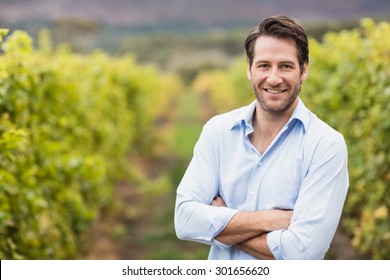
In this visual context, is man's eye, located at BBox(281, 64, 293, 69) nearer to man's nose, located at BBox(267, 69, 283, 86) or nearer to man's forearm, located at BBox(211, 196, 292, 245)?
man's nose, located at BBox(267, 69, 283, 86)

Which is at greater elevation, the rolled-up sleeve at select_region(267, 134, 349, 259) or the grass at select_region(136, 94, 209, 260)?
the rolled-up sleeve at select_region(267, 134, 349, 259)

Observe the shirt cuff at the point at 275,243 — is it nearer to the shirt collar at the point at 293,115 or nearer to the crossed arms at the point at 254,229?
the crossed arms at the point at 254,229

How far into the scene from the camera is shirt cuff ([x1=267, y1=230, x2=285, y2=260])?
2.29 meters

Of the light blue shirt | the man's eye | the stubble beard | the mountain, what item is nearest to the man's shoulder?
the light blue shirt

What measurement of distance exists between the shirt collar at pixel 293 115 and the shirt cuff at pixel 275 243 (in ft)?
1.39

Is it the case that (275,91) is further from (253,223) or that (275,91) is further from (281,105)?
(253,223)

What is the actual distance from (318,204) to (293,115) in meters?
0.36

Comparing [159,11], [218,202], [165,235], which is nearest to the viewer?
[218,202]

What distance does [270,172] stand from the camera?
2.31m

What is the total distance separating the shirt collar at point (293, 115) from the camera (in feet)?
7.61

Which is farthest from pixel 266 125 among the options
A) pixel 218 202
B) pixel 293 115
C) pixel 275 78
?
pixel 218 202

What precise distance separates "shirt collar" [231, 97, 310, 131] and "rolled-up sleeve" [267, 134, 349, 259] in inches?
4.5
